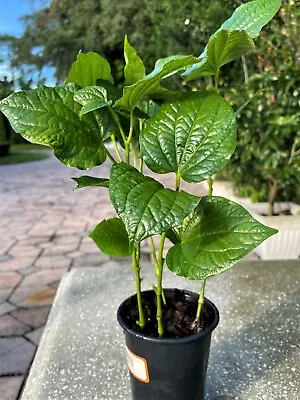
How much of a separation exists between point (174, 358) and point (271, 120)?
4.62ft

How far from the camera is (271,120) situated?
185 centimetres

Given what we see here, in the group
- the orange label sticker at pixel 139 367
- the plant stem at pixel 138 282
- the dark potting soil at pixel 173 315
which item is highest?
the plant stem at pixel 138 282

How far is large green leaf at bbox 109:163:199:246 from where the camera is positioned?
1.63 feet

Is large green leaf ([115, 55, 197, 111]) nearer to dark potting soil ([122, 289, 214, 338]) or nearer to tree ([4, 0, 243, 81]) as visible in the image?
dark potting soil ([122, 289, 214, 338])

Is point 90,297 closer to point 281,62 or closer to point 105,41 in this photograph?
point 281,62

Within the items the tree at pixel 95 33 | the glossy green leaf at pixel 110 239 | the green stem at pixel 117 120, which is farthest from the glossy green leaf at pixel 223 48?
the tree at pixel 95 33

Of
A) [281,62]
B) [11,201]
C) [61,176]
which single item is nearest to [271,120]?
[281,62]

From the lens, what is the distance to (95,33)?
6.50 m

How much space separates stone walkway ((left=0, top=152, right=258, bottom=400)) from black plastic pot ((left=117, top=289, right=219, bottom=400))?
495 millimetres

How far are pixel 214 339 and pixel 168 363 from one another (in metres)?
0.41

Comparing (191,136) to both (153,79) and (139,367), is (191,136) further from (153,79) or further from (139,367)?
(139,367)

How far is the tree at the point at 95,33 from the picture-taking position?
160 inches

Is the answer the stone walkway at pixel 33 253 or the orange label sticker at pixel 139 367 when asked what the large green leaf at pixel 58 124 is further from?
the stone walkway at pixel 33 253

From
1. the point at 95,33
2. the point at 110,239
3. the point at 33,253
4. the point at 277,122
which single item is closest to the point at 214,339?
the point at 110,239
